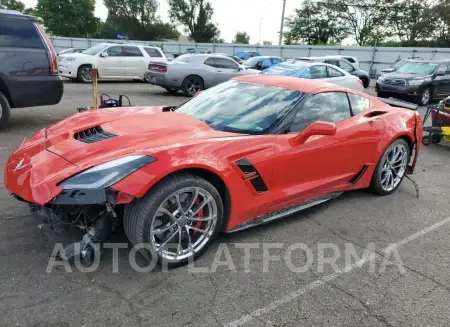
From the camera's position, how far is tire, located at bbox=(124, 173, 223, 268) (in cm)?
258

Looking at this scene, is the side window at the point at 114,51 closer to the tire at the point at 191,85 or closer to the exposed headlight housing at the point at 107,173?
the tire at the point at 191,85

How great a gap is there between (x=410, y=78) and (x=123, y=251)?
12985mm

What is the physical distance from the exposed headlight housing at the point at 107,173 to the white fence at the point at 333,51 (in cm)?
2700

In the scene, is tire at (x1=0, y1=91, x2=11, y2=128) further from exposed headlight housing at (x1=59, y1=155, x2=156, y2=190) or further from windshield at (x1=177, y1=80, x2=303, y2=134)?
exposed headlight housing at (x1=59, y1=155, x2=156, y2=190)

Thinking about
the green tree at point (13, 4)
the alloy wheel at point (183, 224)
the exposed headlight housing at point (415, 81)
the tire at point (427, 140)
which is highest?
the green tree at point (13, 4)

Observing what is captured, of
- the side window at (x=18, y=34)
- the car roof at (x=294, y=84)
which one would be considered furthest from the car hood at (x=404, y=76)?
the side window at (x=18, y=34)

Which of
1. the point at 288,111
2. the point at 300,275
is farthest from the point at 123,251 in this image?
the point at 288,111

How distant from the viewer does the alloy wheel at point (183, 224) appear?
8.93 feet

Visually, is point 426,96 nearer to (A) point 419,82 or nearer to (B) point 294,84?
(A) point 419,82

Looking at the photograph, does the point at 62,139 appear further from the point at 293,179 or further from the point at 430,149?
the point at 430,149

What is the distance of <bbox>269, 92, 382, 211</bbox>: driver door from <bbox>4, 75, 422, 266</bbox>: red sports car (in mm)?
13

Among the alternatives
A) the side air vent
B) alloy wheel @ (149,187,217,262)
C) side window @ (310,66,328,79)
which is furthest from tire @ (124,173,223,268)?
side window @ (310,66,328,79)

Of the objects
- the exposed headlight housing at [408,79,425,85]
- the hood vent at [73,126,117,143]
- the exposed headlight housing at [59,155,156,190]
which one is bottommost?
the exposed headlight housing at [59,155,156,190]

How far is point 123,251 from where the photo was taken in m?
2.98
